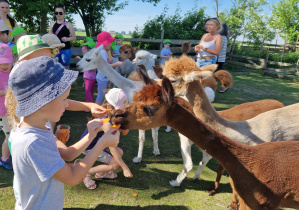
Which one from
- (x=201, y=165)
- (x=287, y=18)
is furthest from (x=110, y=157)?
(x=287, y=18)

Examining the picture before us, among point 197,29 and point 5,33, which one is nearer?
point 5,33

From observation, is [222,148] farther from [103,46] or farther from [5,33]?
[5,33]

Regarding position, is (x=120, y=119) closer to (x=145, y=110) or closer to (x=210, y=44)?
(x=145, y=110)

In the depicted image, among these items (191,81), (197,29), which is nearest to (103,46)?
(191,81)

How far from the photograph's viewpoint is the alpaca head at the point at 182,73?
2.91m

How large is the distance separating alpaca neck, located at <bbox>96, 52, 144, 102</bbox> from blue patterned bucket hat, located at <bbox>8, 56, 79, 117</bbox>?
9.72ft

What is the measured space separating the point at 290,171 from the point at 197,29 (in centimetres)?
1631

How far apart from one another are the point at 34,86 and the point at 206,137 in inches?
55.7

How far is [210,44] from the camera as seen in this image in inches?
191

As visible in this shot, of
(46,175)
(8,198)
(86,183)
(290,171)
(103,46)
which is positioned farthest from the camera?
(103,46)

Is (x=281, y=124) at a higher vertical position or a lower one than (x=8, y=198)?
higher

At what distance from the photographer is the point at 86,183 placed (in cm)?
311

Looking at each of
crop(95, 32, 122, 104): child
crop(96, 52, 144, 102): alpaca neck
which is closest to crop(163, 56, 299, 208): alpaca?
crop(96, 52, 144, 102): alpaca neck

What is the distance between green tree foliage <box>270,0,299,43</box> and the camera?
21422mm
